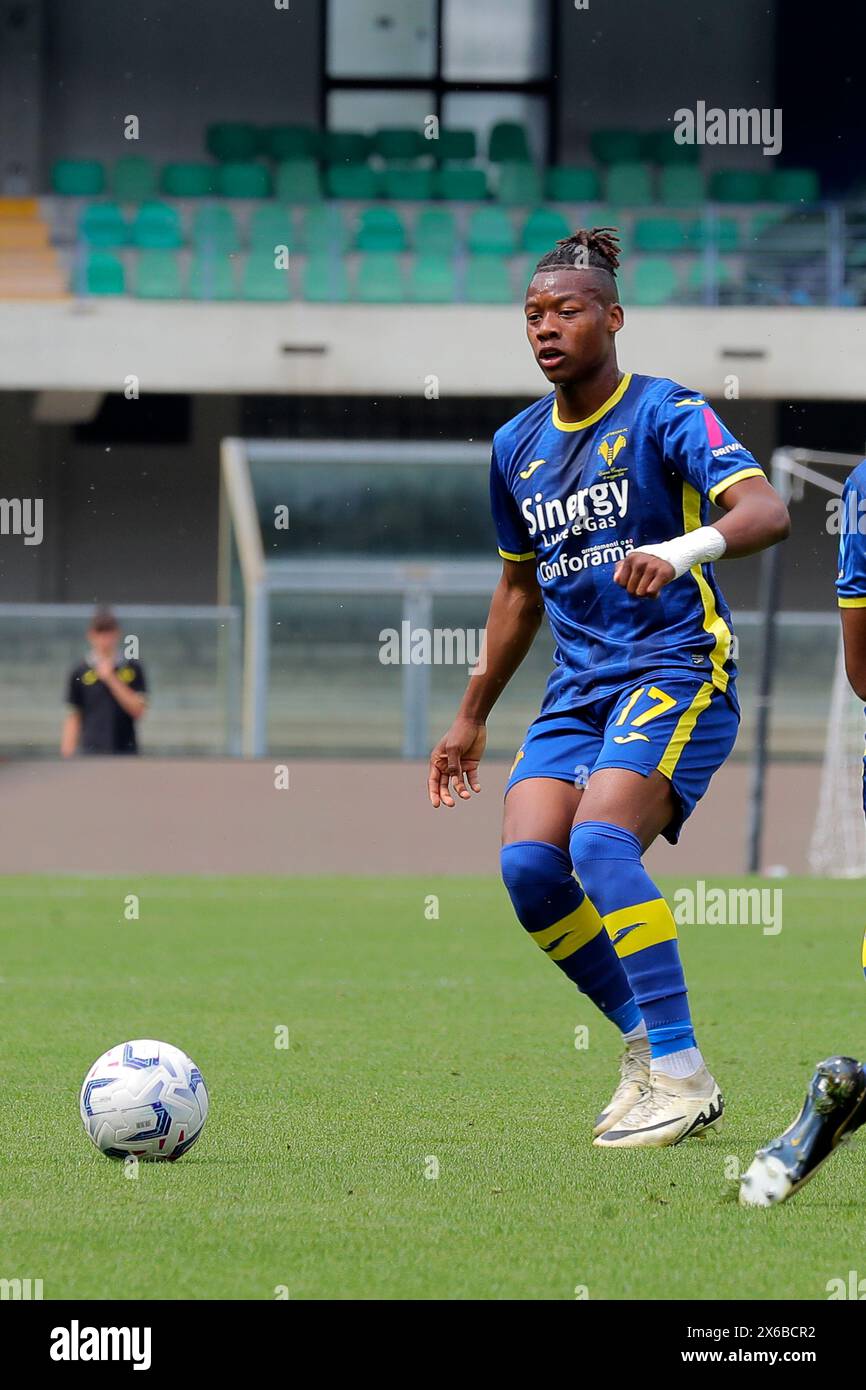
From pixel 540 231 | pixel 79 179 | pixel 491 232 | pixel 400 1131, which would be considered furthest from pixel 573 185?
pixel 400 1131

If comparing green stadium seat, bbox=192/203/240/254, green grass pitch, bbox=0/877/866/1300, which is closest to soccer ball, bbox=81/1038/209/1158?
green grass pitch, bbox=0/877/866/1300

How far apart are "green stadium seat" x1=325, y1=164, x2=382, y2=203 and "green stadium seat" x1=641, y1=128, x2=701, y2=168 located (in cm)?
310

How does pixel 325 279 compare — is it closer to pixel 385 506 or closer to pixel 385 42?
pixel 385 506

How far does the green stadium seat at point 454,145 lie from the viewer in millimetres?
23484

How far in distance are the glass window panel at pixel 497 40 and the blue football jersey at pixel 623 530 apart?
20166mm

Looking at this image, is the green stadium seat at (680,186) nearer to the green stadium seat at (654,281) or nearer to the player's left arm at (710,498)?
the green stadium seat at (654,281)

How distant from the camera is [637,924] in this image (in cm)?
475

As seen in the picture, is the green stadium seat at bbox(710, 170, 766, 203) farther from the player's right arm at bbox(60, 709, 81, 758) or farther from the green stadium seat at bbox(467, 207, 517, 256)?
the player's right arm at bbox(60, 709, 81, 758)

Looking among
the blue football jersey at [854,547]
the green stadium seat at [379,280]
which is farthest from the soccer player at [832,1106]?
the green stadium seat at [379,280]

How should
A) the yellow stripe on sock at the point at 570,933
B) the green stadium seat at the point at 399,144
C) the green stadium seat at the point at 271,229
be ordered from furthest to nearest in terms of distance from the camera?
the green stadium seat at the point at 399,144 → the green stadium seat at the point at 271,229 → the yellow stripe on sock at the point at 570,933

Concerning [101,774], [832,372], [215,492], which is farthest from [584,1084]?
[215,492]

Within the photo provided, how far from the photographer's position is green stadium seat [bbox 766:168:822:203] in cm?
2314

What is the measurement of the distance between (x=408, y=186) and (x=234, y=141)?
83.5 inches

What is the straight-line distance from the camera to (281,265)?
21.4 meters
